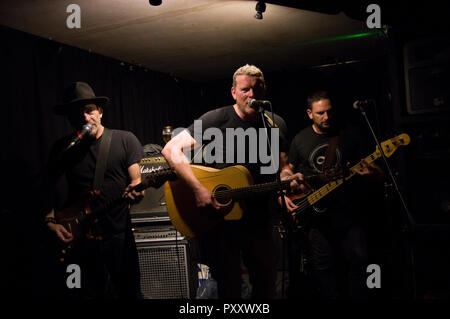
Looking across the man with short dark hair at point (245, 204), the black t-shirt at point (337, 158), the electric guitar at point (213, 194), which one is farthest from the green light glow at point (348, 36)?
the electric guitar at point (213, 194)

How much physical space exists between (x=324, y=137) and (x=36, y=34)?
320 cm

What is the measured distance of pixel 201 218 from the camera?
2.54 m

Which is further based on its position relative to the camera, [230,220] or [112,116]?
[112,116]

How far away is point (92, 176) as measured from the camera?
2652 mm

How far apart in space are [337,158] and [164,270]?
199cm

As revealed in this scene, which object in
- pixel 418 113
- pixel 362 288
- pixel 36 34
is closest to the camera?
pixel 418 113

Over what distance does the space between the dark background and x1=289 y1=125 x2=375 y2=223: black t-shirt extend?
0.86 feet

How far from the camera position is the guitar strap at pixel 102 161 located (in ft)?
8.57

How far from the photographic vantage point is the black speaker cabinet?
11.1 ft
